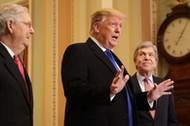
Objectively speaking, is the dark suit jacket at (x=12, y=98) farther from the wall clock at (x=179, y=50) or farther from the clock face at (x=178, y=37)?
the clock face at (x=178, y=37)

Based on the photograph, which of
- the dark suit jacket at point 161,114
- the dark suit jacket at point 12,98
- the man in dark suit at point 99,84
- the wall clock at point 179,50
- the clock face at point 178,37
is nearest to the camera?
the dark suit jacket at point 12,98

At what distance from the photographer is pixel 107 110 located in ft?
7.34

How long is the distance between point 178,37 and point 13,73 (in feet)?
9.90

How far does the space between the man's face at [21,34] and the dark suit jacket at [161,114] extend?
112 centimetres

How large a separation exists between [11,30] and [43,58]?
2.90 meters

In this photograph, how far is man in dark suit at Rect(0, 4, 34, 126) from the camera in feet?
6.37

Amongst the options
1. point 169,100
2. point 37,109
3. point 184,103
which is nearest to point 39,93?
point 37,109

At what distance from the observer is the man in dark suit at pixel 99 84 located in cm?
212

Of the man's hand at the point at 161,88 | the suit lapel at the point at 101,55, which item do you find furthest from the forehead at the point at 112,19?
the man's hand at the point at 161,88

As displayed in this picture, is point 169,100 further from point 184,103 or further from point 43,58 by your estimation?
point 43,58

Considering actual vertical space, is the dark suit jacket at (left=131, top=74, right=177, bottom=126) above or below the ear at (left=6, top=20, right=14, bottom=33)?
below

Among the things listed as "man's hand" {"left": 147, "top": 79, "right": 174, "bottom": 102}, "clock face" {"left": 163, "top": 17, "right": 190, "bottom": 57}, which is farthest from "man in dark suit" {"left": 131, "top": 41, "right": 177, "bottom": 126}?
"clock face" {"left": 163, "top": 17, "right": 190, "bottom": 57}

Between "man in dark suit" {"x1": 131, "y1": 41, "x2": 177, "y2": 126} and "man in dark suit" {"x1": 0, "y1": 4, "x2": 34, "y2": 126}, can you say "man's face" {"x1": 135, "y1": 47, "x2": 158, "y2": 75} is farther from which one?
A: "man in dark suit" {"x1": 0, "y1": 4, "x2": 34, "y2": 126}

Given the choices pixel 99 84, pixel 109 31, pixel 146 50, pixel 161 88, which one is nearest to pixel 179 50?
pixel 146 50
